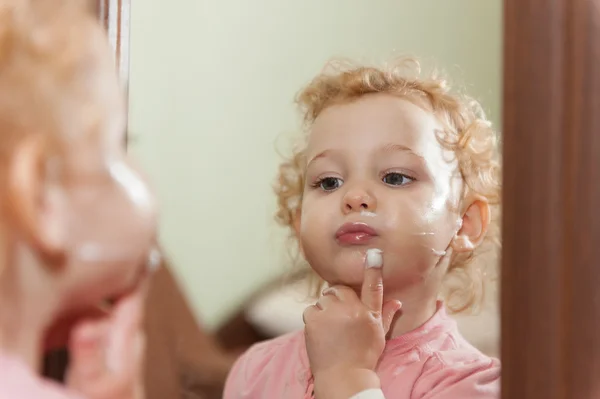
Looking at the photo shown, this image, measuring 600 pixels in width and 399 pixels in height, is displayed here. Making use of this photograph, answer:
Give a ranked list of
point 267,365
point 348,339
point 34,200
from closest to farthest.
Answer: point 34,200 < point 348,339 < point 267,365

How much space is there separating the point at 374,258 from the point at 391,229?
0.09 ft

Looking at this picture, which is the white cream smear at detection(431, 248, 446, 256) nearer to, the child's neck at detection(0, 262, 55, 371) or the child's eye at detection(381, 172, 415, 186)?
the child's eye at detection(381, 172, 415, 186)

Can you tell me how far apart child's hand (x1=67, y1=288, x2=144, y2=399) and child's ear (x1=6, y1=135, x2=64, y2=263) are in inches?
2.4

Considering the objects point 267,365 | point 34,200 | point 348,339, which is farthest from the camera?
point 267,365

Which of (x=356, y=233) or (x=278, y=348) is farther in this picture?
(x=278, y=348)

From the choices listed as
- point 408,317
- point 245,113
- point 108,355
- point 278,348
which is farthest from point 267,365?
point 108,355

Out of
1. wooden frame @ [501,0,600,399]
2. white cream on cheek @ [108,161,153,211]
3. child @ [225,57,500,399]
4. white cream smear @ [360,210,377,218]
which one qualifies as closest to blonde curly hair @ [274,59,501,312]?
child @ [225,57,500,399]

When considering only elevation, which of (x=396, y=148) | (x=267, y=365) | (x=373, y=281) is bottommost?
(x=267, y=365)

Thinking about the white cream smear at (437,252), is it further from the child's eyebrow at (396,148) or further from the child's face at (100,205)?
the child's face at (100,205)

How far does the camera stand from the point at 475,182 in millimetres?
708

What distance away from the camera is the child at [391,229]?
626 millimetres

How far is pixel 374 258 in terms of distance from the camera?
0.62m

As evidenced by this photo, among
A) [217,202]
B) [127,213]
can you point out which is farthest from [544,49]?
[217,202]

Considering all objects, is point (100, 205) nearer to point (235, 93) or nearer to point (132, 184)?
point (132, 184)
